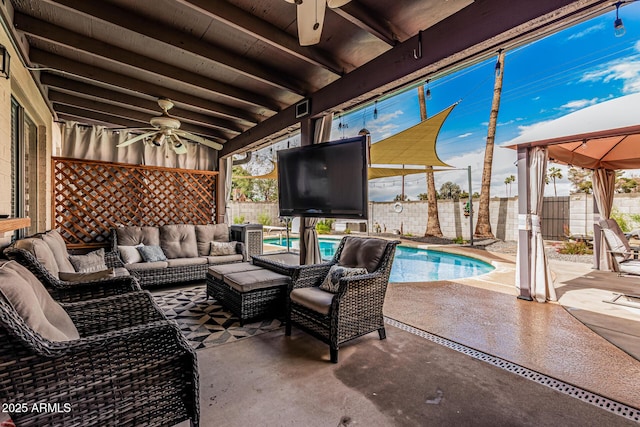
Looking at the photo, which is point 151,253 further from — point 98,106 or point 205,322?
point 98,106

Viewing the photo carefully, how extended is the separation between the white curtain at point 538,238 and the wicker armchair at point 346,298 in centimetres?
191

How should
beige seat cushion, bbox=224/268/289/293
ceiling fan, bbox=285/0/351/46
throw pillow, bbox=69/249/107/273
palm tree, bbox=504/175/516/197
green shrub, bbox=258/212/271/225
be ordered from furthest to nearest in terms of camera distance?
palm tree, bbox=504/175/516/197 → green shrub, bbox=258/212/271/225 → throw pillow, bbox=69/249/107/273 → beige seat cushion, bbox=224/268/289/293 → ceiling fan, bbox=285/0/351/46

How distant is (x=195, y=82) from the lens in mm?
3316

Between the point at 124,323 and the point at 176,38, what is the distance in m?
2.28

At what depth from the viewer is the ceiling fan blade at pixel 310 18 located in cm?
147

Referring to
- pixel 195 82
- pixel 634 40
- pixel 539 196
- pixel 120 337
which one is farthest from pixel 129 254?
pixel 634 40

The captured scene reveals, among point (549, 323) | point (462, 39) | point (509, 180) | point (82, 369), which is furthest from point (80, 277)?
point (509, 180)

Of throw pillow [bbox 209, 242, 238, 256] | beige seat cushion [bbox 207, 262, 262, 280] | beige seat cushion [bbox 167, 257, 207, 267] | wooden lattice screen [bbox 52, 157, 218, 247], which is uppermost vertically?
wooden lattice screen [bbox 52, 157, 218, 247]

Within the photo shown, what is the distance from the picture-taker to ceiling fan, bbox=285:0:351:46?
145 cm

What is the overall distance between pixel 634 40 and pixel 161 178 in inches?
487

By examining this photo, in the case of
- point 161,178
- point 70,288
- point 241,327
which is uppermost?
point 161,178

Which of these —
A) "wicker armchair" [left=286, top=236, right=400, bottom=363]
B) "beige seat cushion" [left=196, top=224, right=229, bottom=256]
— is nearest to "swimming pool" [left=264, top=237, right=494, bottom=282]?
"beige seat cushion" [left=196, top=224, right=229, bottom=256]

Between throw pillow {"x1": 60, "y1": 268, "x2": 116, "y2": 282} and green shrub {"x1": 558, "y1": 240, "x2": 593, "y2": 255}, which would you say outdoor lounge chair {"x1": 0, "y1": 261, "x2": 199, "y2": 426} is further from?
green shrub {"x1": 558, "y1": 240, "x2": 593, "y2": 255}

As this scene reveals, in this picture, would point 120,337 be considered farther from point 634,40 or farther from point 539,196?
point 634,40
